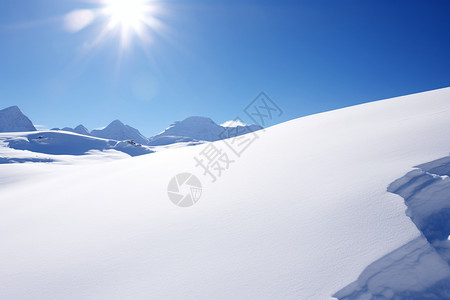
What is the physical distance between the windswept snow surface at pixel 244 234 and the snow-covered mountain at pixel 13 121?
224m

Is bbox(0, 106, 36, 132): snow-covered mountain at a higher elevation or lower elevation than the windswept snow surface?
higher

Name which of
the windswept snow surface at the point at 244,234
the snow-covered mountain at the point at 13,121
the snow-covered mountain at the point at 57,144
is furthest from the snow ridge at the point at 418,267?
the snow-covered mountain at the point at 13,121

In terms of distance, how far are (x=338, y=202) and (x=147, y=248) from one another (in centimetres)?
218

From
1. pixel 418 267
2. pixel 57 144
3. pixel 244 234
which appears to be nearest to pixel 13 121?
pixel 57 144

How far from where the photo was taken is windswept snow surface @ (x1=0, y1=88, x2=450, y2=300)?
180 centimetres

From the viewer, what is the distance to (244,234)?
2377 millimetres

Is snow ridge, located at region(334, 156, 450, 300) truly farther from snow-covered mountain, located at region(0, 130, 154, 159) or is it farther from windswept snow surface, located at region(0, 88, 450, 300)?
snow-covered mountain, located at region(0, 130, 154, 159)

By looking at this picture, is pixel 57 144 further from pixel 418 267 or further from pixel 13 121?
pixel 13 121

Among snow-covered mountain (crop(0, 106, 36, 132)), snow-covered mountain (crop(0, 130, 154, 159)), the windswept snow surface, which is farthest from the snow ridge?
snow-covered mountain (crop(0, 106, 36, 132))

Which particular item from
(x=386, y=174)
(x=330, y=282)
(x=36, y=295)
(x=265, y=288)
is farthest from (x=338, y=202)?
(x=36, y=295)

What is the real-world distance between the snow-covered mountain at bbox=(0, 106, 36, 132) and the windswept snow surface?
22387 centimetres

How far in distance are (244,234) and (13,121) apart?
235 metres

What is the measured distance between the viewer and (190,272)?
81.2 inches

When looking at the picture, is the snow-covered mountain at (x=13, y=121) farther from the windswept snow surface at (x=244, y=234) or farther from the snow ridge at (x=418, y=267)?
the snow ridge at (x=418, y=267)
